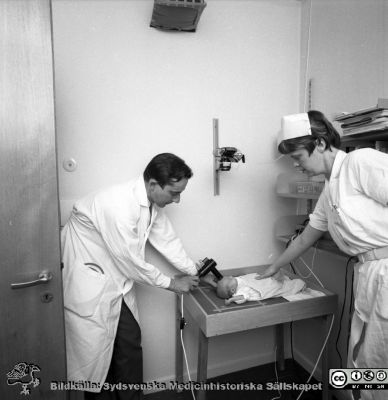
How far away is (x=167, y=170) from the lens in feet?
4.84

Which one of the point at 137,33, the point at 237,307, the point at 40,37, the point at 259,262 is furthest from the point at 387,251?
the point at 137,33

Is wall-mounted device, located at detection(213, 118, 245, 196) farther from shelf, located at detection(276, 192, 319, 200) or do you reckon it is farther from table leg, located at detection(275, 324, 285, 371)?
table leg, located at detection(275, 324, 285, 371)

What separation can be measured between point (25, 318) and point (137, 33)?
1622 mm

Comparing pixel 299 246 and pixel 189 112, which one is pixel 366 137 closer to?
pixel 299 246

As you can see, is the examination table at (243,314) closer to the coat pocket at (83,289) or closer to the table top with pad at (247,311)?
the table top with pad at (247,311)

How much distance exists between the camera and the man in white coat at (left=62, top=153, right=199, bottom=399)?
1405mm

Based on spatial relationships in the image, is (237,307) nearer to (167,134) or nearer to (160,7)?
(167,134)

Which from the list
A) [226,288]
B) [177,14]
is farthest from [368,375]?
[177,14]

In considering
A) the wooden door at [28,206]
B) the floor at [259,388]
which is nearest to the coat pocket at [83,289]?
the wooden door at [28,206]

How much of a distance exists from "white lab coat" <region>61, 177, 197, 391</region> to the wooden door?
22 centimetres

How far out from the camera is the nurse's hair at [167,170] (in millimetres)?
1478

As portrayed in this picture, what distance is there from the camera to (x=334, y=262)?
6.14 ft

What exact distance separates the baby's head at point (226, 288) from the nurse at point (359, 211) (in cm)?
60

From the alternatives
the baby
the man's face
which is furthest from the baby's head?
the man's face
